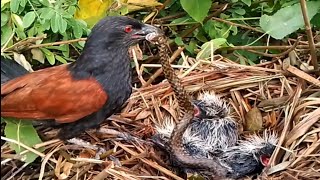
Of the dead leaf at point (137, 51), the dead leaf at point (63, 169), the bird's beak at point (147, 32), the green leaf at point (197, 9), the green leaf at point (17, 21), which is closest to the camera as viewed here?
the dead leaf at point (63, 169)

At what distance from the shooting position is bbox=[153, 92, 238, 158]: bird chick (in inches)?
113

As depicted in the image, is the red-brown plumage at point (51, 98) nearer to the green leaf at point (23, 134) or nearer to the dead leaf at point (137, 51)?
the green leaf at point (23, 134)

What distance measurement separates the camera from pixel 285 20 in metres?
3.05

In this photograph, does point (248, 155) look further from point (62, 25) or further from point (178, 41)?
point (62, 25)

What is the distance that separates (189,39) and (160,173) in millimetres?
749

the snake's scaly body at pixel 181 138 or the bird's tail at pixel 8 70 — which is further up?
the bird's tail at pixel 8 70

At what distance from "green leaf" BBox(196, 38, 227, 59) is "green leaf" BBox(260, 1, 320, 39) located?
177 millimetres

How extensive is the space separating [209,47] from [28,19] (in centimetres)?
71

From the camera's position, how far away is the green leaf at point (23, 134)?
8.96ft

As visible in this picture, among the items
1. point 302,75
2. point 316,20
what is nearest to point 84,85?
point 302,75

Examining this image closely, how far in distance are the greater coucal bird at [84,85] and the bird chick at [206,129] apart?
198 mm

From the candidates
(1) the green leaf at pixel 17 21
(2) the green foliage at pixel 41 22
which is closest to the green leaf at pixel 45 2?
(2) the green foliage at pixel 41 22

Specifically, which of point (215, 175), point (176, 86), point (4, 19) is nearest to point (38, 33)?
point (4, 19)

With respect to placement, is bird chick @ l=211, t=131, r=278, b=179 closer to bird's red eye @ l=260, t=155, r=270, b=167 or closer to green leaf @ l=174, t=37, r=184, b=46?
bird's red eye @ l=260, t=155, r=270, b=167
